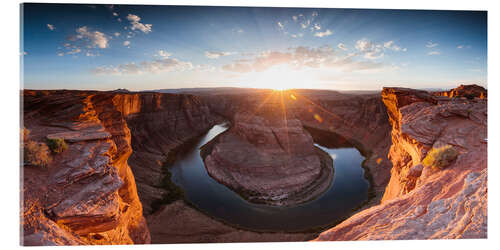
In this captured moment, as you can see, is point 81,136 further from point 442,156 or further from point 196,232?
point 442,156

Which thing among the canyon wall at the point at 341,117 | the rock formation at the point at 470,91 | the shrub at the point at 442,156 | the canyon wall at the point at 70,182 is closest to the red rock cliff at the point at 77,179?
the canyon wall at the point at 70,182

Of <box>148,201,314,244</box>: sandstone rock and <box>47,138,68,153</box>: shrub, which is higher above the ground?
<box>47,138,68,153</box>: shrub

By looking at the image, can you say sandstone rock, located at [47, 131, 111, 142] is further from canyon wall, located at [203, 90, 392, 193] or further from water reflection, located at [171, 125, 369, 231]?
canyon wall, located at [203, 90, 392, 193]

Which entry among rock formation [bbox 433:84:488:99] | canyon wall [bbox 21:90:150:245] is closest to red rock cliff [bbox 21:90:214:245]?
canyon wall [bbox 21:90:150:245]

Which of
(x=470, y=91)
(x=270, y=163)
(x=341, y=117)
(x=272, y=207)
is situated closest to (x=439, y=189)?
(x=470, y=91)

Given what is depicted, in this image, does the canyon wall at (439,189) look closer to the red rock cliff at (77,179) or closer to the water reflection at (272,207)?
the red rock cliff at (77,179)

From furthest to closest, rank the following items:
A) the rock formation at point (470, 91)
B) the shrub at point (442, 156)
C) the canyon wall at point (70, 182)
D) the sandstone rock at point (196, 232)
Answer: the sandstone rock at point (196, 232) < the rock formation at point (470, 91) < the shrub at point (442, 156) < the canyon wall at point (70, 182)
